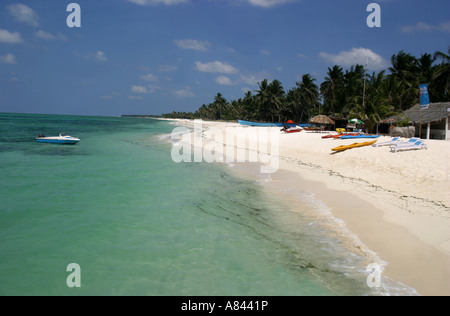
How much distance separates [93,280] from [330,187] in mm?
9397

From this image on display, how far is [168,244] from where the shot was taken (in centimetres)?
703

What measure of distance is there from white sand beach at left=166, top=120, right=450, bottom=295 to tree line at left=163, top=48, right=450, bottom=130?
1228 cm

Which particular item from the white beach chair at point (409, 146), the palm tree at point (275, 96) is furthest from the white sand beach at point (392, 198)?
the palm tree at point (275, 96)

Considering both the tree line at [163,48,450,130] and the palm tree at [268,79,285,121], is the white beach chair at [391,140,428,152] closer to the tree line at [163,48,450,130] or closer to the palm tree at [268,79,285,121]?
the tree line at [163,48,450,130]

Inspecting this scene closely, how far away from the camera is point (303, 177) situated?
46.3ft

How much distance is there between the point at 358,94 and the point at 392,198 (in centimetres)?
3569

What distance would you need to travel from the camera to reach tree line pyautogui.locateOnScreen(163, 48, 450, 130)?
98.4 ft

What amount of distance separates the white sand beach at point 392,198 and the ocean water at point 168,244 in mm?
718

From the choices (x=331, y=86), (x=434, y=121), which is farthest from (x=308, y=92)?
(x=434, y=121)

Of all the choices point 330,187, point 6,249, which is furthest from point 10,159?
point 330,187

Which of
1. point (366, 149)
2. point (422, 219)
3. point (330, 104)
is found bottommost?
point (422, 219)
